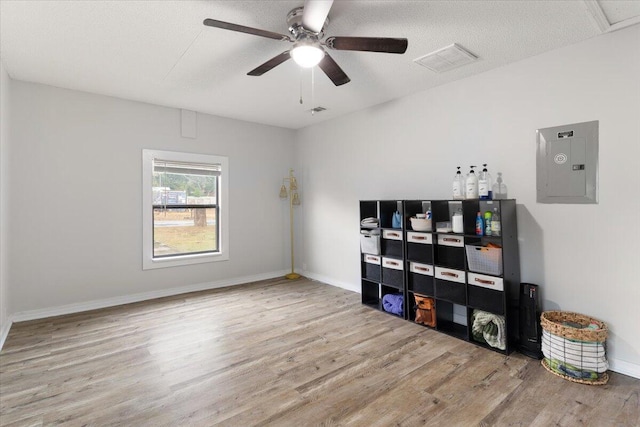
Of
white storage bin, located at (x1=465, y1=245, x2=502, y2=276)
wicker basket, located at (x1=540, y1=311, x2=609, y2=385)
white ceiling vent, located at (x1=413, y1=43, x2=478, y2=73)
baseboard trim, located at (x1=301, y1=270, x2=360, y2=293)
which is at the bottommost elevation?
baseboard trim, located at (x1=301, y1=270, x2=360, y2=293)

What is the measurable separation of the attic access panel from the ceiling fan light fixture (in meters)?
2.15

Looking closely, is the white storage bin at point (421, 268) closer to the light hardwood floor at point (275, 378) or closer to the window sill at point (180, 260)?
the light hardwood floor at point (275, 378)

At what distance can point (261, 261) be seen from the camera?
542cm

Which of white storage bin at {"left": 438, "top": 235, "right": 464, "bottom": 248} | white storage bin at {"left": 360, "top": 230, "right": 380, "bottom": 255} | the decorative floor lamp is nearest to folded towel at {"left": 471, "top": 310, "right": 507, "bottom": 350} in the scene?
white storage bin at {"left": 438, "top": 235, "right": 464, "bottom": 248}

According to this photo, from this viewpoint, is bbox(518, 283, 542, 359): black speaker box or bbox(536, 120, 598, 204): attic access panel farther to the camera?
bbox(518, 283, 542, 359): black speaker box

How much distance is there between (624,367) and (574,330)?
21.7 inches

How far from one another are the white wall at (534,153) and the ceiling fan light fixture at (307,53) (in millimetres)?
1952

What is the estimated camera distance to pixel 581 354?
233 cm

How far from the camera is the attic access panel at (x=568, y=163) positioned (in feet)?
8.44

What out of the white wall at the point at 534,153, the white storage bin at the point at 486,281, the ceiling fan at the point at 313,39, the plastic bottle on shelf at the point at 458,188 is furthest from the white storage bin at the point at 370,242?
the ceiling fan at the point at 313,39

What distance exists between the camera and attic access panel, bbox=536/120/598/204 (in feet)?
8.44

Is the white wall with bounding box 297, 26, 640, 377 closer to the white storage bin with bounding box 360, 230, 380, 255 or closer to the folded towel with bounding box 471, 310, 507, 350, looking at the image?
the folded towel with bounding box 471, 310, 507, 350

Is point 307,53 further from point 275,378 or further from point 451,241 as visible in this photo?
point 275,378

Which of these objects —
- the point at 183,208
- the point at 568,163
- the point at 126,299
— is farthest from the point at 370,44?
the point at 126,299
